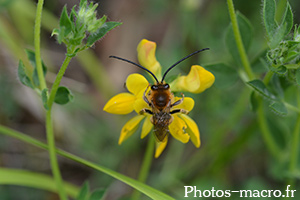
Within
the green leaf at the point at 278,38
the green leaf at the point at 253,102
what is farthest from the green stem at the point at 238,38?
the green leaf at the point at 278,38

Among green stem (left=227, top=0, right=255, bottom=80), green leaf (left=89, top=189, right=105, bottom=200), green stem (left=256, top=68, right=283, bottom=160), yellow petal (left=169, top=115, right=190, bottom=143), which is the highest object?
green stem (left=227, top=0, right=255, bottom=80)

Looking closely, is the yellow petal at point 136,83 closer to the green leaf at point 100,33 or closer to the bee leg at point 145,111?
the bee leg at point 145,111

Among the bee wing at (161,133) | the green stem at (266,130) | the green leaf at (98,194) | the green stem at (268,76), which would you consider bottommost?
the green leaf at (98,194)

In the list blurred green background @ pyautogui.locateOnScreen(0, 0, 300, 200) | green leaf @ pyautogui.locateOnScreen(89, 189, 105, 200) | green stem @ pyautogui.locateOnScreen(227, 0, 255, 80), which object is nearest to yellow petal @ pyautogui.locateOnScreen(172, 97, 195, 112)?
green stem @ pyautogui.locateOnScreen(227, 0, 255, 80)

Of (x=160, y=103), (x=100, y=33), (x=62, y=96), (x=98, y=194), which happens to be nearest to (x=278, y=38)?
(x=160, y=103)

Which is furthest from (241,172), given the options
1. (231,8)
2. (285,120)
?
(231,8)

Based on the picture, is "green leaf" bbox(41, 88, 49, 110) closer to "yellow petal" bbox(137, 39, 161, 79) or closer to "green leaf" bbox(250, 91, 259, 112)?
"yellow petal" bbox(137, 39, 161, 79)
